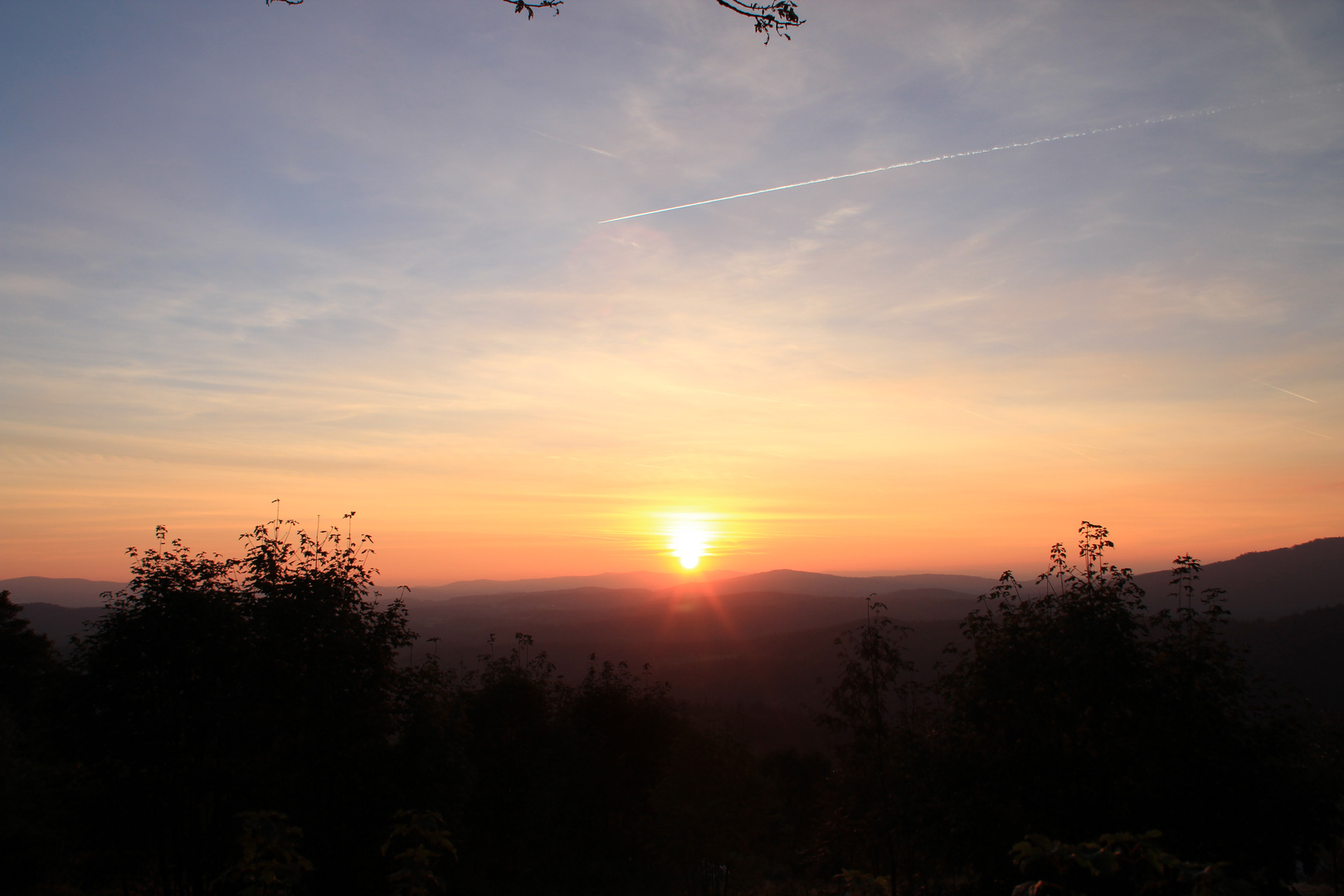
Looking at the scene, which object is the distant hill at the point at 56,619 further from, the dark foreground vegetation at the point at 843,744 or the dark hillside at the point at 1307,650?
the dark hillside at the point at 1307,650

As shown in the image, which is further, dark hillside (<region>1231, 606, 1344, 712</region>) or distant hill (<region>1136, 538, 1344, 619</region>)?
distant hill (<region>1136, 538, 1344, 619</region>)

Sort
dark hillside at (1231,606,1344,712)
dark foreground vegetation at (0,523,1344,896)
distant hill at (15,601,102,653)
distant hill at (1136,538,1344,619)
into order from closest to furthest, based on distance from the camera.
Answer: dark foreground vegetation at (0,523,1344,896), dark hillside at (1231,606,1344,712), distant hill at (1136,538,1344,619), distant hill at (15,601,102,653)

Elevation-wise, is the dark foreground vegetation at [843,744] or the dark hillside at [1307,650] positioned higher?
the dark foreground vegetation at [843,744]

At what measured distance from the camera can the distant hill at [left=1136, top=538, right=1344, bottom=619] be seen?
12569cm

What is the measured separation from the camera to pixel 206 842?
16141 mm

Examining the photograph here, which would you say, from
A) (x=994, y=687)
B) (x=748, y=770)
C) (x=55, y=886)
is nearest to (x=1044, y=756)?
(x=994, y=687)

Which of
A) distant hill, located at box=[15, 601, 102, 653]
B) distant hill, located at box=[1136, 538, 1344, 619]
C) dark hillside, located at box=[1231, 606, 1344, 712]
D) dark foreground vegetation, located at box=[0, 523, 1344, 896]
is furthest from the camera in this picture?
distant hill, located at box=[15, 601, 102, 653]

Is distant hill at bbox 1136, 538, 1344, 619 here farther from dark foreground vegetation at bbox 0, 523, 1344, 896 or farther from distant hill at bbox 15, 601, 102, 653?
distant hill at bbox 15, 601, 102, 653

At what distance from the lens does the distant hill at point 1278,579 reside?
126 meters

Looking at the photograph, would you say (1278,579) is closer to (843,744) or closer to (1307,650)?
(1307,650)

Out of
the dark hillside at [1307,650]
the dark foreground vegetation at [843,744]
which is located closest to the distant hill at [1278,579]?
the dark hillside at [1307,650]

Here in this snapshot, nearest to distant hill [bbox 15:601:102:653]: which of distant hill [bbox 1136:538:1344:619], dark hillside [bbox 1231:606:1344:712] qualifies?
dark hillside [bbox 1231:606:1344:712]

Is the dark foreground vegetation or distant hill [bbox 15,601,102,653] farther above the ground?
the dark foreground vegetation

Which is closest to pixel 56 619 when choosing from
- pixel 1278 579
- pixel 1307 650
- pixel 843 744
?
pixel 843 744
